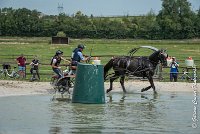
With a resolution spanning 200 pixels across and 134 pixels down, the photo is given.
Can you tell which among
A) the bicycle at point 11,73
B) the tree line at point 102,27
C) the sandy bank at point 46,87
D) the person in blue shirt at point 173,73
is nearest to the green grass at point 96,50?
the bicycle at point 11,73

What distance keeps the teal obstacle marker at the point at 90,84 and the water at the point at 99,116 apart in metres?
0.33

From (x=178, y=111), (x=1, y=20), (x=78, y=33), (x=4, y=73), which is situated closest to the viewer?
(x=178, y=111)

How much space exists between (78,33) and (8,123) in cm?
8611

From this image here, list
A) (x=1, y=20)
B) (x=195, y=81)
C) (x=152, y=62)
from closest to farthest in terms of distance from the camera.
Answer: (x=152, y=62) < (x=195, y=81) < (x=1, y=20)

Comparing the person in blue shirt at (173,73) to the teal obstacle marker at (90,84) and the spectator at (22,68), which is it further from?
the teal obstacle marker at (90,84)

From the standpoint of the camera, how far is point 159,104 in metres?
18.6

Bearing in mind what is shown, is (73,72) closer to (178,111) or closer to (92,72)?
(92,72)

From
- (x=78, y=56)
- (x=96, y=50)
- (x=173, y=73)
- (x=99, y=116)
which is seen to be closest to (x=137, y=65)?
(x=78, y=56)

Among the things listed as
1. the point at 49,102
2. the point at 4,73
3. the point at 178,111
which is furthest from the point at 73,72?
the point at 4,73

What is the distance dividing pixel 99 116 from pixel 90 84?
2906 mm

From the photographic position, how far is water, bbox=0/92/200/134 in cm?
1302

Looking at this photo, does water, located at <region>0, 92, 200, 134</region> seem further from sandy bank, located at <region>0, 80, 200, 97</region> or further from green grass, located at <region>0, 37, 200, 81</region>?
green grass, located at <region>0, 37, 200, 81</region>

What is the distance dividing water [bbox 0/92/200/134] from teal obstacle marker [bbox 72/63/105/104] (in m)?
0.33

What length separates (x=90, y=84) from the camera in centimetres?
1811
